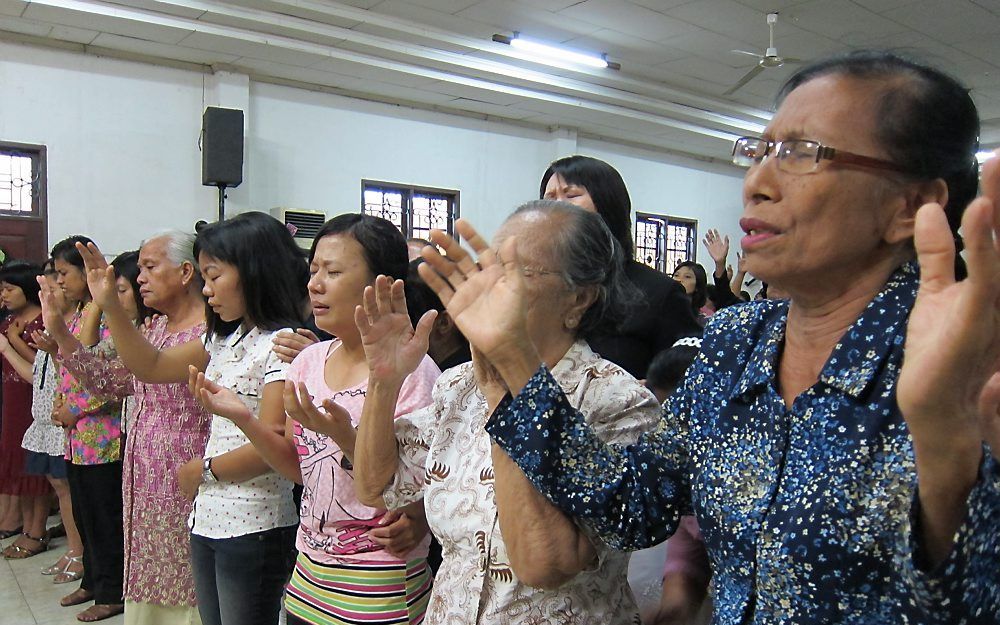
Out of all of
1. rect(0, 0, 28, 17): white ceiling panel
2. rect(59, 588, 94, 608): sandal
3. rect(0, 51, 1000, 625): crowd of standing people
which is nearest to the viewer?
rect(0, 51, 1000, 625): crowd of standing people

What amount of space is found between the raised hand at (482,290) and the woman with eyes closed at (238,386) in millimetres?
1129

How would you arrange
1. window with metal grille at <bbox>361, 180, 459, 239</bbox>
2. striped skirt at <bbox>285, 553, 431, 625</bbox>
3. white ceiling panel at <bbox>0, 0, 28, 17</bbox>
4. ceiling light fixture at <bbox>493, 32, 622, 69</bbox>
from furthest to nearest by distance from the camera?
1. window with metal grille at <bbox>361, 180, 459, 239</bbox>
2. ceiling light fixture at <bbox>493, 32, 622, 69</bbox>
3. white ceiling panel at <bbox>0, 0, 28, 17</bbox>
4. striped skirt at <bbox>285, 553, 431, 625</bbox>

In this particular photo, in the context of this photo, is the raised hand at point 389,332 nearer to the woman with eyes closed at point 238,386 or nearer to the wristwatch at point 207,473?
the woman with eyes closed at point 238,386

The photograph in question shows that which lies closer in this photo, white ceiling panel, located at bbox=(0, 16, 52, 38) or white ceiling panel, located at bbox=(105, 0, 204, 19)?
white ceiling panel, located at bbox=(105, 0, 204, 19)

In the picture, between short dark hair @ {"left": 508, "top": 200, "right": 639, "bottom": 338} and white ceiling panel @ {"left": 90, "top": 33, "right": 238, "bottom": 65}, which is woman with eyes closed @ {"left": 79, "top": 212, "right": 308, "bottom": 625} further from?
white ceiling panel @ {"left": 90, "top": 33, "right": 238, "bottom": 65}

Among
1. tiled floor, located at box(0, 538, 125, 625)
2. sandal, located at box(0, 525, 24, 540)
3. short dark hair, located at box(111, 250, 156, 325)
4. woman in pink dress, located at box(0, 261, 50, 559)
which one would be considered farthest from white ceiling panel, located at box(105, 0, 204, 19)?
tiled floor, located at box(0, 538, 125, 625)

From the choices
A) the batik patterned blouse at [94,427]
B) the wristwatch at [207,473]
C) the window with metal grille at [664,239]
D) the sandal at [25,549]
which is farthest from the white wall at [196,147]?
the wristwatch at [207,473]

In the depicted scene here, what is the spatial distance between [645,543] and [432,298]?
4.02 ft

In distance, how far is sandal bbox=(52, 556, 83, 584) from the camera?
4008 mm

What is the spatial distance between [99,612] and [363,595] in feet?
8.18

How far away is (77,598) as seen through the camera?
3.72m

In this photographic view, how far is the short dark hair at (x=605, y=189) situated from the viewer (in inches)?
81.4

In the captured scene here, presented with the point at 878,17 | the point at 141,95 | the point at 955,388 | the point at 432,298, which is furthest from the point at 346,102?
the point at 955,388

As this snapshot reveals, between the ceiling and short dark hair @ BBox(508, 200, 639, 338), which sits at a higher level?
the ceiling
